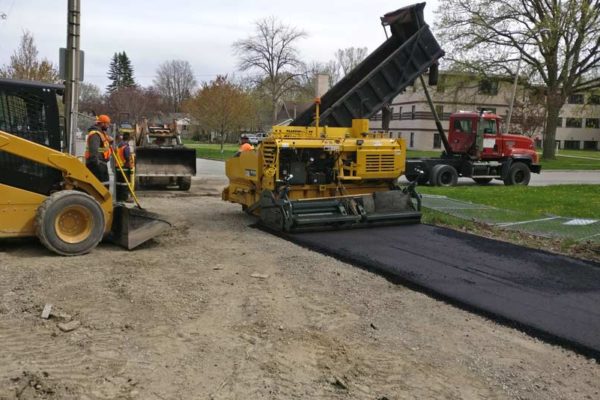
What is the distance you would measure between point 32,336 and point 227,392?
186cm

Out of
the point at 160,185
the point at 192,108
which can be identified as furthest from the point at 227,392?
the point at 192,108

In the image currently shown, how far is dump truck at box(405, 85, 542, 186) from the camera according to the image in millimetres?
18797

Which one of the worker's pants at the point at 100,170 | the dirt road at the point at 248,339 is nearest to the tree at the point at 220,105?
the worker's pants at the point at 100,170

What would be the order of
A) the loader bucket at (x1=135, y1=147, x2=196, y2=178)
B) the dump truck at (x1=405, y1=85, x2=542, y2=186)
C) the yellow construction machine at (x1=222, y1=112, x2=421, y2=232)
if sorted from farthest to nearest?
the dump truck at (x1=405, y1=85, x2=542, y2=186)
the loader bucket at (x1=135, y1=147, x2=196, y2=178)
the yellow construction machine at (x1=222, y1=112, x2=421, y2=232)

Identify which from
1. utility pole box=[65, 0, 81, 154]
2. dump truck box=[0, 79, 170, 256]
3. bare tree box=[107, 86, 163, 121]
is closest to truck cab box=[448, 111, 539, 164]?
utility pole box=[65, 0, 81, 154]

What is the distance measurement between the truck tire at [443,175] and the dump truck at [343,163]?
7094mm

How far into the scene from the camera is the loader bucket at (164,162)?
50.5ft

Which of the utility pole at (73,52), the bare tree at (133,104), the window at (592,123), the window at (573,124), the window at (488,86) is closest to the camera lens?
the utility pole at (73,52)

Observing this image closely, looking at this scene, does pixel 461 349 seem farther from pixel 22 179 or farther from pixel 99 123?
pixel 99 123

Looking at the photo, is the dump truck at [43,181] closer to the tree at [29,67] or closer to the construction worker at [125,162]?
the construction worker at [125,162]

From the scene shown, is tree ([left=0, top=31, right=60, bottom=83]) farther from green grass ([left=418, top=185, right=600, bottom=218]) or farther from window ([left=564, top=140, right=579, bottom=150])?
window ([left=564, top=140, right=579, bottom=150])

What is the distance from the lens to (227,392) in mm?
3553

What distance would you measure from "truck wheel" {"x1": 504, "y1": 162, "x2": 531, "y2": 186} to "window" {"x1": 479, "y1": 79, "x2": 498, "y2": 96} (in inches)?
558

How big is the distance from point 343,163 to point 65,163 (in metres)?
4.69
